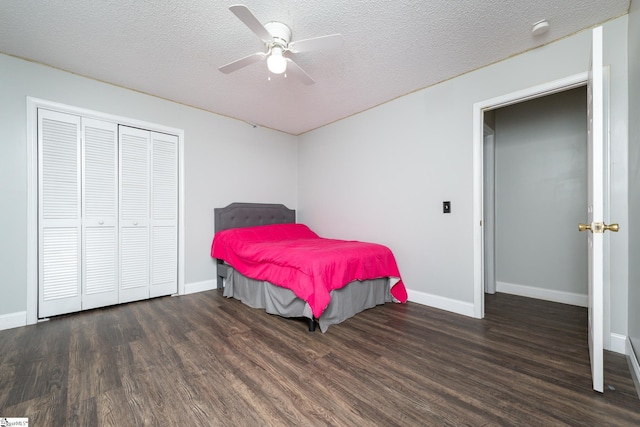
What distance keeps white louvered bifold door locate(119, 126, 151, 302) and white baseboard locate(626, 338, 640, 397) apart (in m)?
4.31

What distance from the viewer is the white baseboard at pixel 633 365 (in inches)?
Result: 62.0

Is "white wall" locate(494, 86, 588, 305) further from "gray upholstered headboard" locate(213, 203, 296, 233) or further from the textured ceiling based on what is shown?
"gray upholstered headboard" locate(213, 203, 296, 233)

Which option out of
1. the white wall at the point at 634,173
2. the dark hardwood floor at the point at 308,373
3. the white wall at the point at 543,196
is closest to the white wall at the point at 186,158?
the dark hardwood floor at the point at 308,373

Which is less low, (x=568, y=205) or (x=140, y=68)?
(x=140, y=68)

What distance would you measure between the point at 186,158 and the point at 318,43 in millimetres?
2462

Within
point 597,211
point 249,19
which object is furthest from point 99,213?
point 597,211

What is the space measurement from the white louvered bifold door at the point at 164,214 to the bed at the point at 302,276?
539mm

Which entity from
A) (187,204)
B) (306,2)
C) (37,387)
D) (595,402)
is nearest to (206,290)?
(187,204)

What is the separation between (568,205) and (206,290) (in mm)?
4643

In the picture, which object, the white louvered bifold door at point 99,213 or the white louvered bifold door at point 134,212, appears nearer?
the white louvered bifold door at point 99,213

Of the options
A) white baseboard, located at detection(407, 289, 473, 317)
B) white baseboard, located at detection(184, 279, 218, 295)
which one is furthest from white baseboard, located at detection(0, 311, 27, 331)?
white baseboard, located at detection(407, 289, 473, 317)

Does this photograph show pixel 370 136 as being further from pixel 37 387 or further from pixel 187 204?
Result: pixel 37 387

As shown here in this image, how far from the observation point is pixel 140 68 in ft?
8.80

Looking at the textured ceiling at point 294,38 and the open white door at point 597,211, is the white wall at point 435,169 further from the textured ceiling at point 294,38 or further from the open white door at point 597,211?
the open white door at point 597,211
